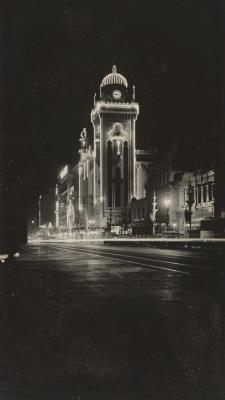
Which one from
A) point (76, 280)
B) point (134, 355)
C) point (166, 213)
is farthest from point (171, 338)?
point (166, 213)

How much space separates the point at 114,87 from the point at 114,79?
252 inches

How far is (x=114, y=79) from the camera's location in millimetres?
153250

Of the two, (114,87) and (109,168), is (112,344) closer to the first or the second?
(109,168)

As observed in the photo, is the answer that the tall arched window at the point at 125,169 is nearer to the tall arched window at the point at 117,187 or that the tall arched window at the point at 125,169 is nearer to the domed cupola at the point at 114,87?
the tall arched window at the point at 117,187

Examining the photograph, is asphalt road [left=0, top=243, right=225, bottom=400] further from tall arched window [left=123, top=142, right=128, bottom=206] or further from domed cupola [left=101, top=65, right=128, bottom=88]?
A: domed cupola [left=101, top=65, right=128, bottom=88]

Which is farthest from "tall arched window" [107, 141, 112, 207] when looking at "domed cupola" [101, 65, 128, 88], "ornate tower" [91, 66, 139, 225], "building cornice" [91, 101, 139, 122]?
"domed cupola" [101, 65, 128, 88]

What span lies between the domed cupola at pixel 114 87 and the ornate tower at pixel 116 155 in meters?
1.58

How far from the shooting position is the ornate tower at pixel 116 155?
5531 inches

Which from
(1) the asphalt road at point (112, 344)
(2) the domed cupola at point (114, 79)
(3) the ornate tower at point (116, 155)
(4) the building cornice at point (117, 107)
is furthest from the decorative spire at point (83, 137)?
(1) the asphalt road at point (112, 344)

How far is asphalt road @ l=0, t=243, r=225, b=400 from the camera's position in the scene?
506 centimetres

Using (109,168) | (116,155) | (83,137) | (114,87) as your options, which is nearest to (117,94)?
(114,87)

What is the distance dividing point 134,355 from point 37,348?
118 centimetres

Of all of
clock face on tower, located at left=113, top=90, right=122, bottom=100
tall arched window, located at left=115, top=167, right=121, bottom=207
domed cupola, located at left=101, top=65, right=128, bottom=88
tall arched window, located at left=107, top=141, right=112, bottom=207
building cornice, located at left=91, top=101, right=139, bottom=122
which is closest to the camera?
tall arched window, located at left=107, top=141, right=112, bottom=207

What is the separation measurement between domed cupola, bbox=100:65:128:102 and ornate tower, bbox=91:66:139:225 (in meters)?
1.58
